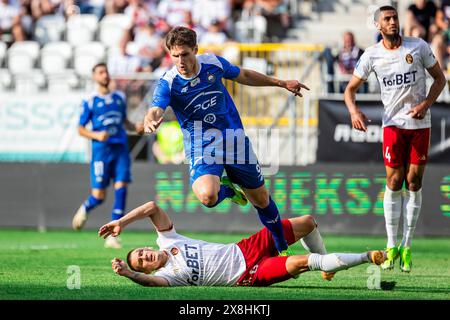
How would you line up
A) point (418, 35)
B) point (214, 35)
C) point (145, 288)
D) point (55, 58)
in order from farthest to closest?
point (55, 58)
point (214, 35)
point (418, 35)
point (145, 288)

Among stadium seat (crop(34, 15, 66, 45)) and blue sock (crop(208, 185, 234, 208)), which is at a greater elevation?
stadium seat (crop(34, 15, 66, 45))

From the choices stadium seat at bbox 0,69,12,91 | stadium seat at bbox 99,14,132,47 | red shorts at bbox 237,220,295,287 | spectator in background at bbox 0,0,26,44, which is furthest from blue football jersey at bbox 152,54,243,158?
spectator in background at bbox 0,0,26,44

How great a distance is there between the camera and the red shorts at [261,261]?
379 inches

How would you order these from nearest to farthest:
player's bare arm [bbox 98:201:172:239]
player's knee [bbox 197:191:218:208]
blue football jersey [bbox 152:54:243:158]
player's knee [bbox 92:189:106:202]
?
player's bare arm [bbox 98:201:172:239] → player's knee [bbox 197:191:218:208] → blue football jersey [bbox 152:54:243:158] → player's knee [bbox 92:189:106:202]

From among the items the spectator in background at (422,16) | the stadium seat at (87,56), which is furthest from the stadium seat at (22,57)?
the spectator in background at (422,16)

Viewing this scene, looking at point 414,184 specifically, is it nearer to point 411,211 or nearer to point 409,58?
point 411,211

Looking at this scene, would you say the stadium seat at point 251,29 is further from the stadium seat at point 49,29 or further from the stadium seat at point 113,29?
the stadium seat at point 49,29

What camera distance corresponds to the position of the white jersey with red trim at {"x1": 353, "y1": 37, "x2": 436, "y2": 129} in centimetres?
1156

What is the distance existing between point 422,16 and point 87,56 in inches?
285

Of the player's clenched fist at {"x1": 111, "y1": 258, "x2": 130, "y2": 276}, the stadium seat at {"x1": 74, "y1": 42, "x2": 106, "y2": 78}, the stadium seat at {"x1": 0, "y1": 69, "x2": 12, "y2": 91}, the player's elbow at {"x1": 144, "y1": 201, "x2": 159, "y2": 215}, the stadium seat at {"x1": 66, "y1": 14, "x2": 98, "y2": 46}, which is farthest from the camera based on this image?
the stadium seat at {"x1": 66, "y1": 14, "x2": 98, "y2": 46}

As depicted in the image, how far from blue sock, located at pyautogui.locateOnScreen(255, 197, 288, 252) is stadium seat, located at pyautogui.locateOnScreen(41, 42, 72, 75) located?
1305 centimetres

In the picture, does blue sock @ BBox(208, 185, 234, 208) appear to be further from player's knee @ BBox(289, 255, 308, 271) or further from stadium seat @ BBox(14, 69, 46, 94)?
stadium seat @ BBox(14, 69, 46, 94)

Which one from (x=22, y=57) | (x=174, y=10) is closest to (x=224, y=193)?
(x=174, y=10)

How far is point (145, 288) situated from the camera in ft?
32.4
